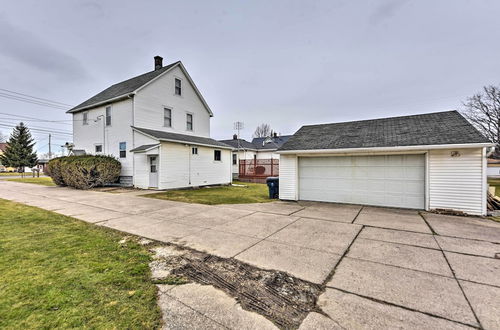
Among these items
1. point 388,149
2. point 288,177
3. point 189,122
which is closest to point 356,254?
point 388,149

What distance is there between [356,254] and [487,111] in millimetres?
29673

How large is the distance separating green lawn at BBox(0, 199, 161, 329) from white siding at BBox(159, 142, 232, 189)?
Result: 850 centimetres

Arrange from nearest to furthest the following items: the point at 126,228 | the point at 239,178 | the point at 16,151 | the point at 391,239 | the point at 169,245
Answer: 1. the point at 169,245
2. the point at 391,239
3. the point at 126,228
4. the point at 239,178
5. the point at 16,151

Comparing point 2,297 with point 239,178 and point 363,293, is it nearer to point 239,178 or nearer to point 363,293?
point 363,293

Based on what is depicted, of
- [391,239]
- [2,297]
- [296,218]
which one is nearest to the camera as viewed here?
[2,297]

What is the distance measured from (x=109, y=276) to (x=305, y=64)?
53.6ft

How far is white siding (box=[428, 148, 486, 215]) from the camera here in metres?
6.71

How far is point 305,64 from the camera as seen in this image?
601 inches

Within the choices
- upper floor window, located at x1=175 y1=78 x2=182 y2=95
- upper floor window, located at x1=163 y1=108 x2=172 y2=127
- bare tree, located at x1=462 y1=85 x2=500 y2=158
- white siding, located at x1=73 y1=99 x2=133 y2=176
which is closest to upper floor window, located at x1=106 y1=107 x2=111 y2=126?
white siding, located at x1=73 y1=99 x2=133 y2=176

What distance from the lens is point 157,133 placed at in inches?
555

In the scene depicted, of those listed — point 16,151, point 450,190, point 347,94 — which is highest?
point 347,94

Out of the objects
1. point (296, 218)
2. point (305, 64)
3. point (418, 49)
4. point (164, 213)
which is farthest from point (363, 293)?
point (305, 64)

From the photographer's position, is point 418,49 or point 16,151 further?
point 16,151

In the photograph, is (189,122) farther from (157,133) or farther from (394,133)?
(394,133)
